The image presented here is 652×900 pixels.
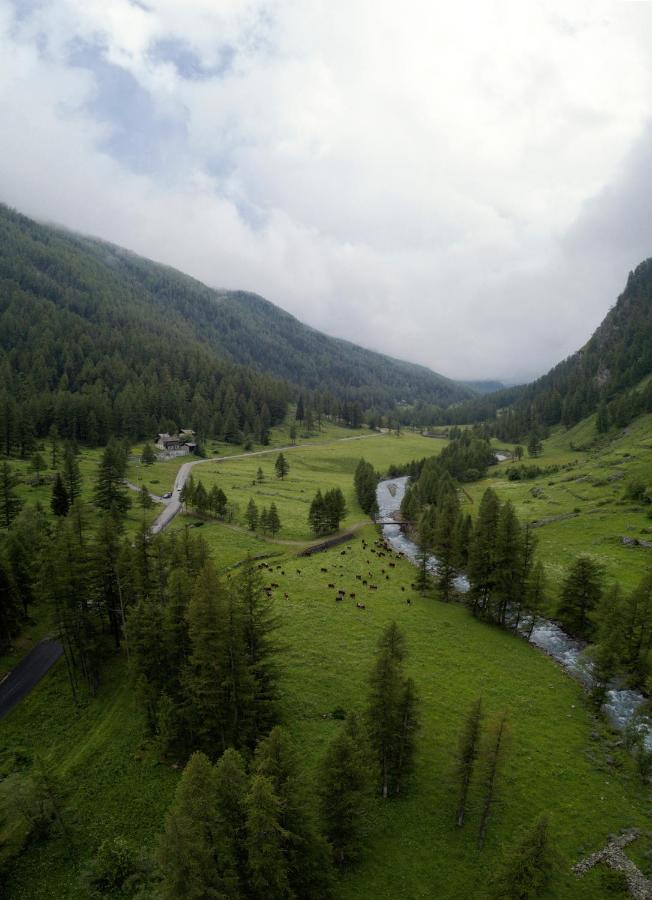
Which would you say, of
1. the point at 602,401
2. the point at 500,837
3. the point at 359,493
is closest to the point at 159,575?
the point at 500,837

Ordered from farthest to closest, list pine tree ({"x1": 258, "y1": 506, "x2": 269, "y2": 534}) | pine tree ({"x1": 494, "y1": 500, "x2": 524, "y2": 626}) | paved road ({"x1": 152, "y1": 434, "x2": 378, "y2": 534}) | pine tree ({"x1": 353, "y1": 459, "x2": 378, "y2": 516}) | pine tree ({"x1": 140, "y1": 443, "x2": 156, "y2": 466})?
1. pine tree ({"x1": 140, "y1": 443, "x2": 156, "y2": 466})
2. pine tree ({"x1": 353, "y1": 459, "x2": 378, "y2": 516})
3. pine tree ({"x1": 258, "y1": 506, "x2": 269, "y2": 534})
4. paved road ({"x1": 152, "y1": 434, "x2": 378, "y2": 534})
5. pine tree ({"x1": 494, "y1": 500, "x2": 524, "y2": 626})

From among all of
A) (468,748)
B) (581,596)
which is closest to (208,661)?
(468,748)

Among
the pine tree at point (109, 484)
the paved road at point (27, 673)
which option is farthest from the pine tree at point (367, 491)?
the paved road at point (27, 673)

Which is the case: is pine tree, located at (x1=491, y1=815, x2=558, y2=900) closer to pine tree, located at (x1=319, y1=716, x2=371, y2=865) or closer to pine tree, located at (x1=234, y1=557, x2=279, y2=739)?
pine tree, located at (x1=319, y1=716, x2=371, y2=865)

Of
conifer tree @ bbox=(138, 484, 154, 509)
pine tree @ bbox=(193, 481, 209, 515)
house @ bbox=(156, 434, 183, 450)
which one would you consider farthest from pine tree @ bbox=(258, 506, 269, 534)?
house @ bbox=(156, 434, 183, 450)

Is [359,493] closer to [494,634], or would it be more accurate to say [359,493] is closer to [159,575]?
[494,634]

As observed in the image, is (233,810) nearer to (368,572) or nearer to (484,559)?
(484,559)

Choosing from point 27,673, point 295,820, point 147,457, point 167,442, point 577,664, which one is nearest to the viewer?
point 295,820
